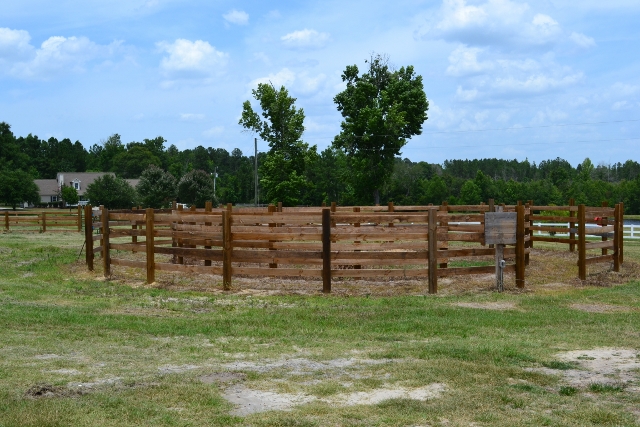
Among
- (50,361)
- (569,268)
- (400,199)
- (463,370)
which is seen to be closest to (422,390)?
(463,370)

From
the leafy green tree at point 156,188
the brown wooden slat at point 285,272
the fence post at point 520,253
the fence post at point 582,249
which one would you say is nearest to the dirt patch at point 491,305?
the fence post at point 520,253

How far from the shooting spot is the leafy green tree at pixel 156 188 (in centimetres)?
7125

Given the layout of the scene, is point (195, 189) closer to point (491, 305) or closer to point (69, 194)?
point (69, 194)

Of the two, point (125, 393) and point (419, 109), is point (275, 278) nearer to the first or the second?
point (125, 393)

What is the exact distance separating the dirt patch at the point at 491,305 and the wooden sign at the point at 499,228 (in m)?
1.69

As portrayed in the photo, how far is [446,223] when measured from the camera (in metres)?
16.3

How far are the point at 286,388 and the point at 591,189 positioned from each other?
290ft

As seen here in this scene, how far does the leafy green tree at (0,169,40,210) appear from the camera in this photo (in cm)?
7888

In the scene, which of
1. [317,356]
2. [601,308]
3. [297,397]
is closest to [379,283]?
[601,308]

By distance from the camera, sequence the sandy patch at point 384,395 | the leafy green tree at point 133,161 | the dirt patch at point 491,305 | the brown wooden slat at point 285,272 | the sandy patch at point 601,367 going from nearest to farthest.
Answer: the sandy patch at point 384,395 < the sandy patch at point 601,367 < the dirt patch at point 491,305 < the brown wooden slat at point 285,272 < the leafy green tree at point 133,161

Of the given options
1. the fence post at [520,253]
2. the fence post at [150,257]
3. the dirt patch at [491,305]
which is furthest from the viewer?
the fence post at [150,257]

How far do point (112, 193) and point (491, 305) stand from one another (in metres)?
68.4

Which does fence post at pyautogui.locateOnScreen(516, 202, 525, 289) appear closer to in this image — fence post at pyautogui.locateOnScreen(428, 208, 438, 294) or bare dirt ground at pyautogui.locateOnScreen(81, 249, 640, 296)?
bare dirt ground at pyautogui.locateOnScreen(81, 249, 640, 296)

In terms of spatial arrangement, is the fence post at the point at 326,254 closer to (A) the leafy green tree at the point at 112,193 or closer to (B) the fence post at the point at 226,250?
(B) the fence post at the point at 226,250
